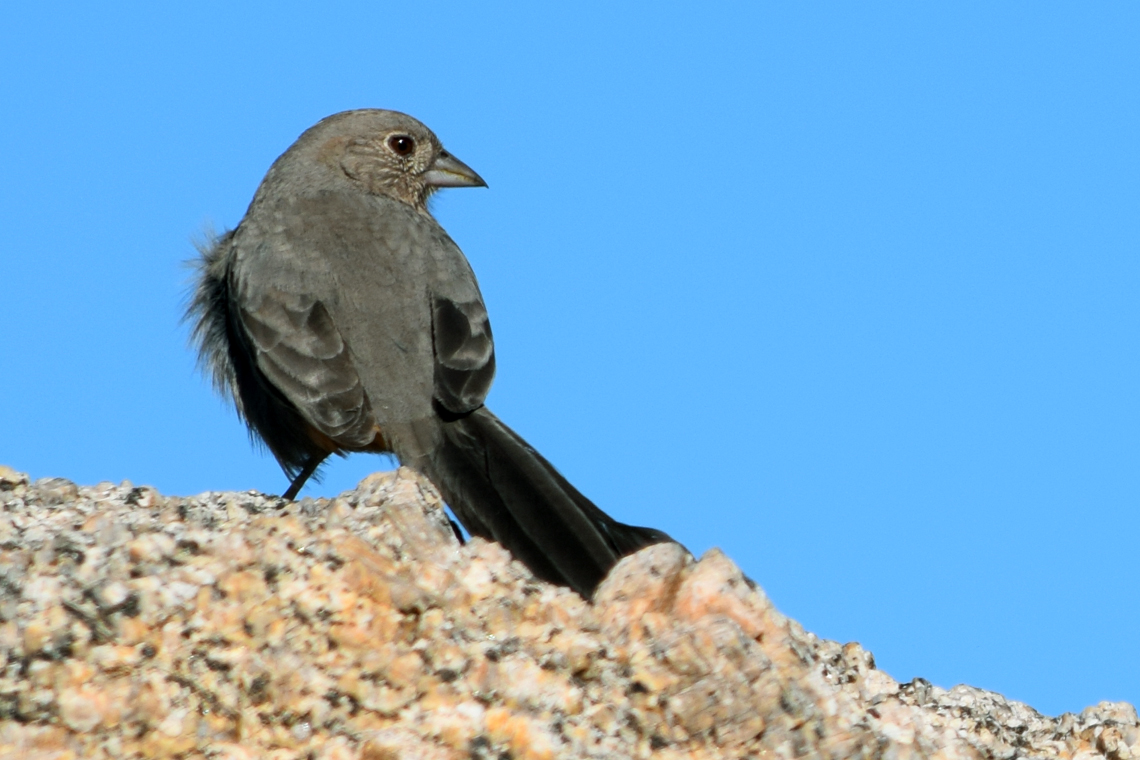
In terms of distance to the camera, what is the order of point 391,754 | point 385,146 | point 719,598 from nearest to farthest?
1. point 391,754
2. point 719,598
3. point 385,146

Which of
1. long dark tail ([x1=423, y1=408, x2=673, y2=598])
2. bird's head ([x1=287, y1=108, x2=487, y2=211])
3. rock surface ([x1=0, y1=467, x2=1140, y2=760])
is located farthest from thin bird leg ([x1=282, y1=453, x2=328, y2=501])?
rock surface ([x1=0, y1=467, x2=1140, y2=760])

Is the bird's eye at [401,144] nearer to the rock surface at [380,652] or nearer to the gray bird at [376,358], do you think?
the gray bird at [376,358]

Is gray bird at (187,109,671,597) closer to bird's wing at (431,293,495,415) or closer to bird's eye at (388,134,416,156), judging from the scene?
bird's wing at (431,293,495,415)

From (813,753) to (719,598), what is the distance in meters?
0.47

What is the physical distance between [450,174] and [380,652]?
584cm

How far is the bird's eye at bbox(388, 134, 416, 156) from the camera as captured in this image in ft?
27.8

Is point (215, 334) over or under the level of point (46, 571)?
over

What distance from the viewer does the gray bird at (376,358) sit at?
5293mm

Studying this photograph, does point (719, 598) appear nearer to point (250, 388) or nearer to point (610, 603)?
point (610, 603)

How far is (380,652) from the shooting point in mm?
3260

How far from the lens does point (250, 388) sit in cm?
705

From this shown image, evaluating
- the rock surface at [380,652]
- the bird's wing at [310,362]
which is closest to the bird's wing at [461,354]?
the bird's wing at [310,362]

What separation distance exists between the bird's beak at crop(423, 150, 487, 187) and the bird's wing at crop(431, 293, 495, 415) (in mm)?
2244

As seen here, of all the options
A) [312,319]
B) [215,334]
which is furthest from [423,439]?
[215,334]
